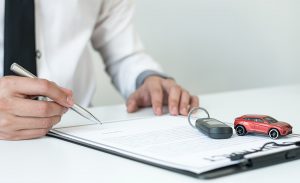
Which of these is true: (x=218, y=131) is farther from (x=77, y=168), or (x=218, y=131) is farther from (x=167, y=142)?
(x=77, y=168)

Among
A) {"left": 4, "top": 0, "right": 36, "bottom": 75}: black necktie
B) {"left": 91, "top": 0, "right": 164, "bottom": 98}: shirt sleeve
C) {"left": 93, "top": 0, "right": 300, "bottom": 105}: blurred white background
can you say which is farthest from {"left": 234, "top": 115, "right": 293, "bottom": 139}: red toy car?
{"left": 93, "top": 0, "right": 300, "bottom": 105}: blurred white background

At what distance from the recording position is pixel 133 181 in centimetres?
50

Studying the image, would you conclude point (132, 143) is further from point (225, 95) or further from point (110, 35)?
point (110, 35)

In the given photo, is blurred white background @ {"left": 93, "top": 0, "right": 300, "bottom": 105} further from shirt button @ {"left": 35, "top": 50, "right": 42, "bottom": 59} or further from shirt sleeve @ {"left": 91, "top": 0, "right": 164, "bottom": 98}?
shirt button @ {"left": 35, "top": 50, "right": 42, "bottom": 59}

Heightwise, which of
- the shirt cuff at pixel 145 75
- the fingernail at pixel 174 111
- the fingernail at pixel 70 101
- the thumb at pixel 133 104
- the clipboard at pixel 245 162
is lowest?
the clipboard at pixel 245 162

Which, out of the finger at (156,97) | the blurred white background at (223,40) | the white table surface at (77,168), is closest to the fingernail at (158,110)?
the finger at (156,97)

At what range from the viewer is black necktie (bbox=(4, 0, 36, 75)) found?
969 mm

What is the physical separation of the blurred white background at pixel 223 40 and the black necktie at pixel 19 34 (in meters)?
0.81

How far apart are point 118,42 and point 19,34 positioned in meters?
0.46

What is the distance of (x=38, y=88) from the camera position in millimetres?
691

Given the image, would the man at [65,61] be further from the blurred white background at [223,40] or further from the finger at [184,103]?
the blurred white background at [223,40]

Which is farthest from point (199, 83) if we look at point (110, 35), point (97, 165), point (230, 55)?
point (97, 165)

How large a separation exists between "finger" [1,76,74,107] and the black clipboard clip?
30 cm

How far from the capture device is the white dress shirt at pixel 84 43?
1.16 m
